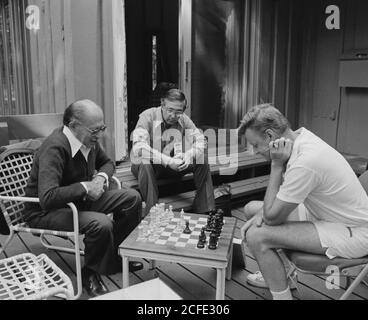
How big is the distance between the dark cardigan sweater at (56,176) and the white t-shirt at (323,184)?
3.76ft

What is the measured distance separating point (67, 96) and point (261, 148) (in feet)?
6.78

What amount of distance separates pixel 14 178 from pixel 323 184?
6.07 feet

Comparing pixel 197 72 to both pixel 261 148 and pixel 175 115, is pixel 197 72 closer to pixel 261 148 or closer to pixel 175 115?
pixel 175 115

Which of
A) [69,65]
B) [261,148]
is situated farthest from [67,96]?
Result: [261,148]

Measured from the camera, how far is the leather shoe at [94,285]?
2402 millimetres

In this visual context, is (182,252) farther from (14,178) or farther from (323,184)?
(14,178)

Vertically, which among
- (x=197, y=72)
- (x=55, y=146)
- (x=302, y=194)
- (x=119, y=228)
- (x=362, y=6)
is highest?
(x=362, y=6)

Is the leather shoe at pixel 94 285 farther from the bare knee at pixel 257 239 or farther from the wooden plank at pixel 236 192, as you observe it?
the wooden plank at pixel 236 192

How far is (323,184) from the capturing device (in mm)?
2018

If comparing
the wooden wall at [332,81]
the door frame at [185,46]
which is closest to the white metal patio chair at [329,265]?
the door frame at [185,46]

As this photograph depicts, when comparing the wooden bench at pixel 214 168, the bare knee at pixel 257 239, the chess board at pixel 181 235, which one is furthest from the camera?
the wooden bench at pixel 214 168

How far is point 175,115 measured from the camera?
3410 millimetres

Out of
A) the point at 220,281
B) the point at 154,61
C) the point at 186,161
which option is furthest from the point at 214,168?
the point at 154,61

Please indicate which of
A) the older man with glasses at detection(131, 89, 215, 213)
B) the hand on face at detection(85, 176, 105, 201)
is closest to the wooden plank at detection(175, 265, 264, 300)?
the older man with glasses at detection(131, 89, 215, 213)
